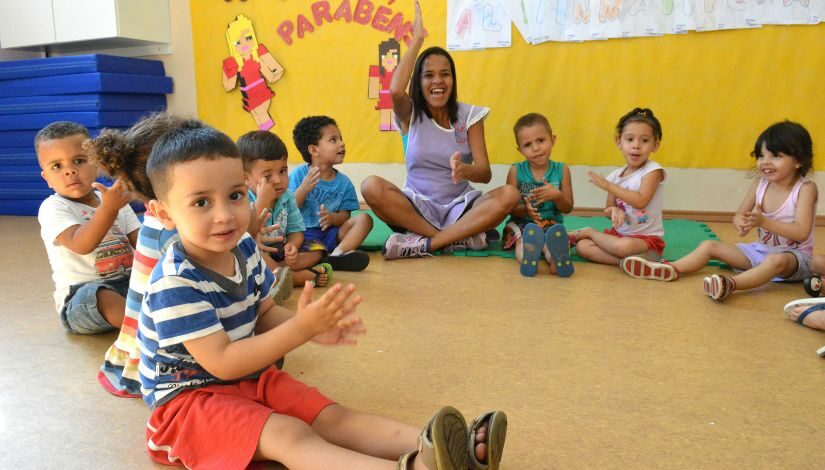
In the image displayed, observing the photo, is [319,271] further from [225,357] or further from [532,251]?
[225,357]

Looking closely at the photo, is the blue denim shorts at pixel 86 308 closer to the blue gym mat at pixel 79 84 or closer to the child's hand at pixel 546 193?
the child's hand at pixel 546 193

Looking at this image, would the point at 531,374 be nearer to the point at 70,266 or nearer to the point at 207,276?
the point at 207,276

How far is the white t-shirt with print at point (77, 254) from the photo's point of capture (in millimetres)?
1527

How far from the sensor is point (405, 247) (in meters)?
2.46

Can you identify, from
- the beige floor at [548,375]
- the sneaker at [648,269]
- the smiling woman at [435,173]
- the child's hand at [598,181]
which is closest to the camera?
the beige floor at [548,375]

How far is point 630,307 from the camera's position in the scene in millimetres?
1795

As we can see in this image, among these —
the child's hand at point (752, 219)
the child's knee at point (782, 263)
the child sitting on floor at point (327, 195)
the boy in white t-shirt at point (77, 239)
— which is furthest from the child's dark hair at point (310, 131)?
the child's knee at point (782, 263)

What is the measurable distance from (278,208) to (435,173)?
0.82 m

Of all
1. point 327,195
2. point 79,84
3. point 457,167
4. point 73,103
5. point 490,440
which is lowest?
point 490,440

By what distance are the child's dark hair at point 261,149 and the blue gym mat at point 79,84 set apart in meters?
2.03

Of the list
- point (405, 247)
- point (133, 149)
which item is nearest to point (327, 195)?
point (405, 247)

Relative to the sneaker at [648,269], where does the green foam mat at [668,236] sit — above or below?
below

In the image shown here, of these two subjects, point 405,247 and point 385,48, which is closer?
point 405,247

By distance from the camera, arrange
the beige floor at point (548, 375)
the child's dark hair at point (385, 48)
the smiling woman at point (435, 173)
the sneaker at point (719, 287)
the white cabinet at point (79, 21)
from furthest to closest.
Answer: the white cabinet at point (79, 21), the child's dark hair at point (385, 48), the smiling woman at point (435, 173), the sneaker at point (719, 287), the beige floor at point (548, 375)
